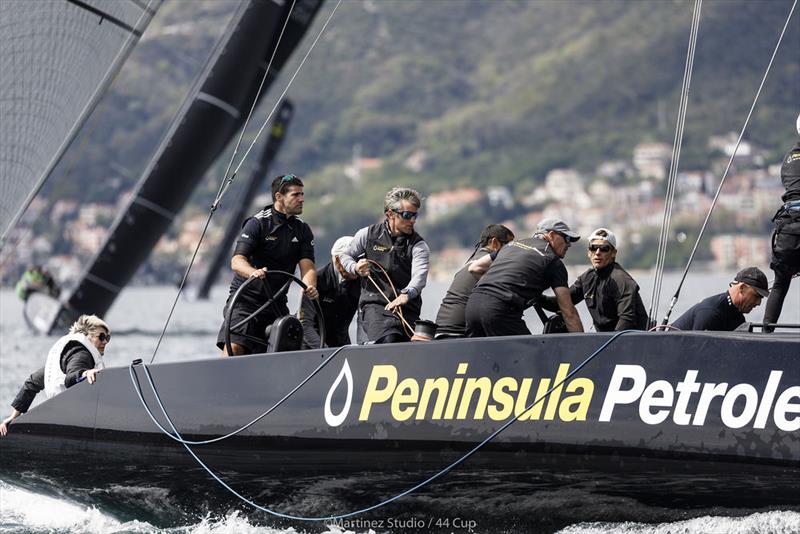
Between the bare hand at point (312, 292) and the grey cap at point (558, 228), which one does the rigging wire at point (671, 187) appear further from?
the bare hand at point (312, 292)

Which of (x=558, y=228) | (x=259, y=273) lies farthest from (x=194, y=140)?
(x=558, y=228)

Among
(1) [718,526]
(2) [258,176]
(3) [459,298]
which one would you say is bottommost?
(1) [718,526]

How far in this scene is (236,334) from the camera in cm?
611

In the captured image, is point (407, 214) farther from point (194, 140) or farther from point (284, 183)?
point (194, 140)

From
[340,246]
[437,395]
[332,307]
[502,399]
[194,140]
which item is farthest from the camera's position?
[194,140]

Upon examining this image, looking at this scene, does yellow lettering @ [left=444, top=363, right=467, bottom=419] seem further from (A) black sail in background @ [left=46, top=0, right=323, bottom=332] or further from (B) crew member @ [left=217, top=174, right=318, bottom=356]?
(A) black sail in background @ [left=46, top=0, right=323, bottom=332]

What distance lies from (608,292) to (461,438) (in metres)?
1.03

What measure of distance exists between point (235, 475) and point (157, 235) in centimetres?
1085

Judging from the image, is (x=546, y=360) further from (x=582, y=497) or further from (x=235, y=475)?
(x=235, y=475)

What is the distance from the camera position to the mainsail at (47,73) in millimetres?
9969

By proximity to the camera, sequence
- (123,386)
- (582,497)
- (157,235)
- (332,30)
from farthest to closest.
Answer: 1. (332,30)
2. (157,235)
3. (123,386)
4. (582,497)

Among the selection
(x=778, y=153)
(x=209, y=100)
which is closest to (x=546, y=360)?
(x=209, y=100)

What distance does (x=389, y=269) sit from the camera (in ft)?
19.8

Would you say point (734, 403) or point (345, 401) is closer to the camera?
point (734, 403)
